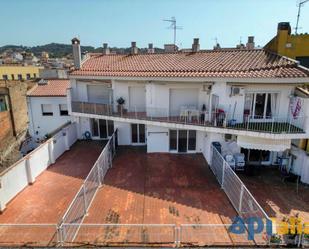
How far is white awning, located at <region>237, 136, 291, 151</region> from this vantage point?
1465 centimetres

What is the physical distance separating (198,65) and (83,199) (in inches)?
508

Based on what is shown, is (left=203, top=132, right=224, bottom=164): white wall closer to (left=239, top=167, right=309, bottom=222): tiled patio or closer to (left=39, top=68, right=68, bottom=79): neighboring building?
(left=239, top=167, right=309, bottom=222): tiled patio

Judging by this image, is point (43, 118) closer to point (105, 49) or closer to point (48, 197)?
point (105, 49)

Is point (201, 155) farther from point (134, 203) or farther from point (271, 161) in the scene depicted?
point (134, 203)

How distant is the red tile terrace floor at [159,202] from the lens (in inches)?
407

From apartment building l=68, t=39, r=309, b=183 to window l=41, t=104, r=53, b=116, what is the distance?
4785mm

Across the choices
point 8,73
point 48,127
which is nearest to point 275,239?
point 48,127

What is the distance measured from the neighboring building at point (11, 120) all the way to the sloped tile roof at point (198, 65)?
1635 centimetres

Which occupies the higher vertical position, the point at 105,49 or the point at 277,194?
the point at 105,49

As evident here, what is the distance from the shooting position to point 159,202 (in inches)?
512

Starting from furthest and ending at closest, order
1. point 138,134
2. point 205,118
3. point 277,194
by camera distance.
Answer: point 138,134, point 205,118, point 277,194

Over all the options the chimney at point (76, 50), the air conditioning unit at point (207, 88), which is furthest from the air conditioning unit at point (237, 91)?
the chimney at point (76, 50)

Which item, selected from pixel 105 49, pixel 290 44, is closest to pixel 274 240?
pixel 290 44

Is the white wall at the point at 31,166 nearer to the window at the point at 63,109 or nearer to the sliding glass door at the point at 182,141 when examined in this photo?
the window at the point at 63,109
